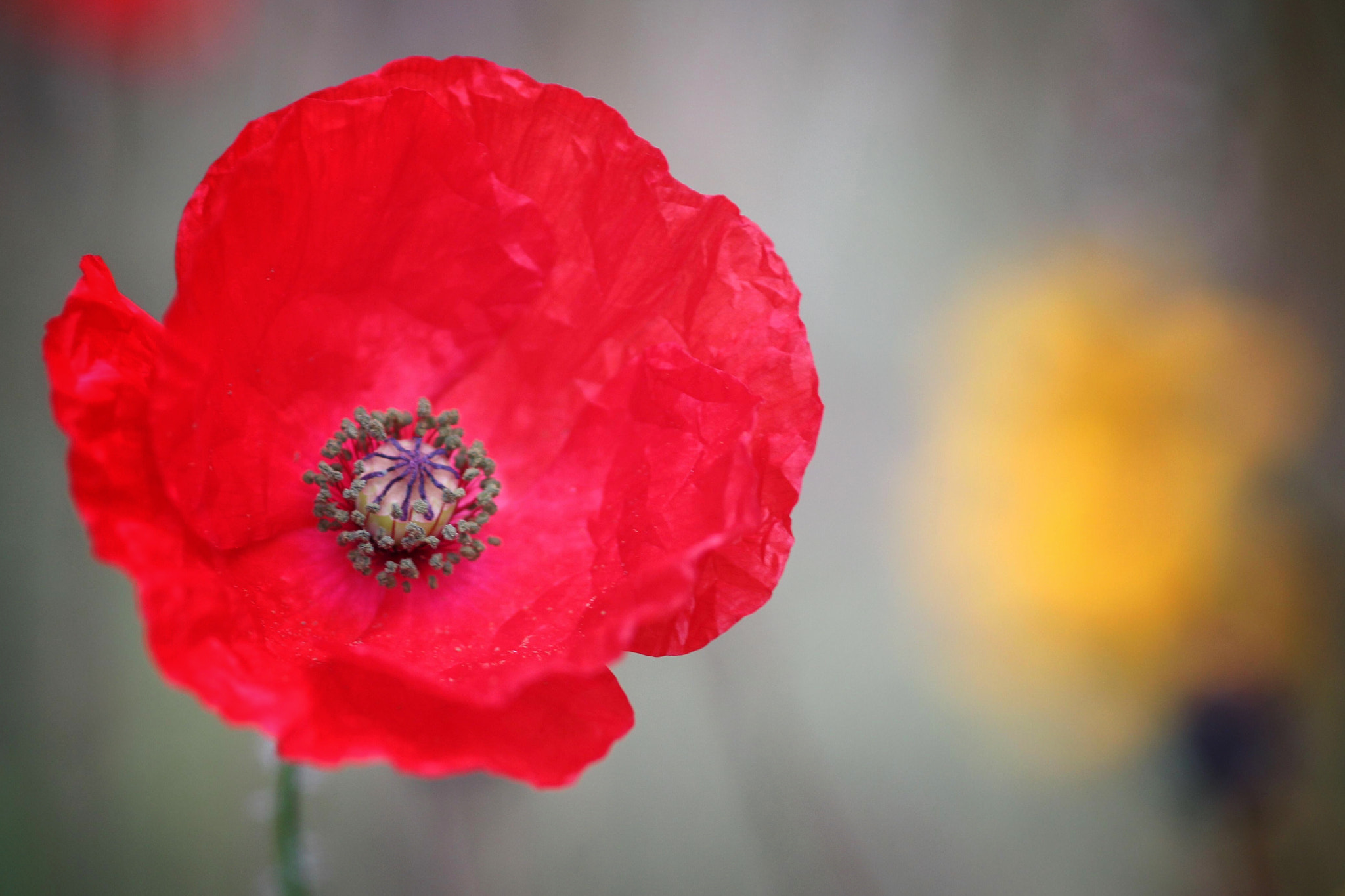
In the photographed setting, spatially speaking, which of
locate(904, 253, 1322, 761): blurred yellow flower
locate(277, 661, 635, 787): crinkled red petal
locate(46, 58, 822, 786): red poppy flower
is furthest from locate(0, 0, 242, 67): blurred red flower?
locate(904, 253, 1322, 761): blurred yellow flower

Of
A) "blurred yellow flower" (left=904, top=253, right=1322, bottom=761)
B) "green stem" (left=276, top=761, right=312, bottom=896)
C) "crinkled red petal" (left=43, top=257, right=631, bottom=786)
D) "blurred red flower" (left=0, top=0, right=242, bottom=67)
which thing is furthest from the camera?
"blurred yellow flower" (left=904, top=253, right=1322, bottom=761)

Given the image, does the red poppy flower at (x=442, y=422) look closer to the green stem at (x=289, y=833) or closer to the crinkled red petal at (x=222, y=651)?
the crinkled red petal at (x=222, y=651)

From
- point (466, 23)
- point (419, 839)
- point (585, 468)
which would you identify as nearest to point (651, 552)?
point (585, 468)

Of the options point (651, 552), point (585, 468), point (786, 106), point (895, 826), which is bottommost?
point (895, 826)

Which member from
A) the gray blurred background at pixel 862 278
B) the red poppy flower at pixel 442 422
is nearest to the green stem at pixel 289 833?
the red poppy flower at pixel 442 422

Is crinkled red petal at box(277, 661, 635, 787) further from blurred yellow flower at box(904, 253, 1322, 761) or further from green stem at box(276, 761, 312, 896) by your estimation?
blurred yellow flower at box(904, 253, 1322, 761)

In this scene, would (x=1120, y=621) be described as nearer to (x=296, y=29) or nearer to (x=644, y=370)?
(x=644, y=370)
